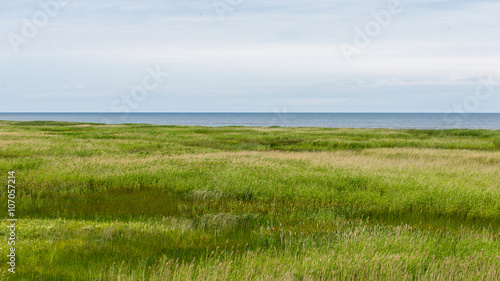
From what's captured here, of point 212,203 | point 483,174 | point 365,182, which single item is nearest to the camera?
point 212,203

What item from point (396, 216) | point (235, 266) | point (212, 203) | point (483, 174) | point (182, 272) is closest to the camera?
point (182, 272)

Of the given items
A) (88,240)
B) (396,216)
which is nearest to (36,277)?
(88,240)

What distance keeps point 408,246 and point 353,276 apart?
8.08 feet

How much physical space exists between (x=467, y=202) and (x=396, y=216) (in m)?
2.95

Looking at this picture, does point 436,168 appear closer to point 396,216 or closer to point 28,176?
point 396,216

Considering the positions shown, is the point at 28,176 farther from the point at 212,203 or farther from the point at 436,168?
the point at 436,168

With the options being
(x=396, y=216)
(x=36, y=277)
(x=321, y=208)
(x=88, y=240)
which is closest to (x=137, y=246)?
(x=88, y=240)

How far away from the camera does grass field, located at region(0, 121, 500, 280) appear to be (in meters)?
6.81

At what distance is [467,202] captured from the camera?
13391mm

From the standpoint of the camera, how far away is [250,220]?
1112 cm

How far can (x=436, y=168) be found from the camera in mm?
19969

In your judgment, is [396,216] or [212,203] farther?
[212,203]

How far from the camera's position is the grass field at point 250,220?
6.81 m

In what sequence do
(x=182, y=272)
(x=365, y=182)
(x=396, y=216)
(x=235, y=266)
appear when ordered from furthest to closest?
1. (x=365, y=182)
2. (x=396, y=216)
3. (x=235, y=266)
4. (x=182, y=272)
